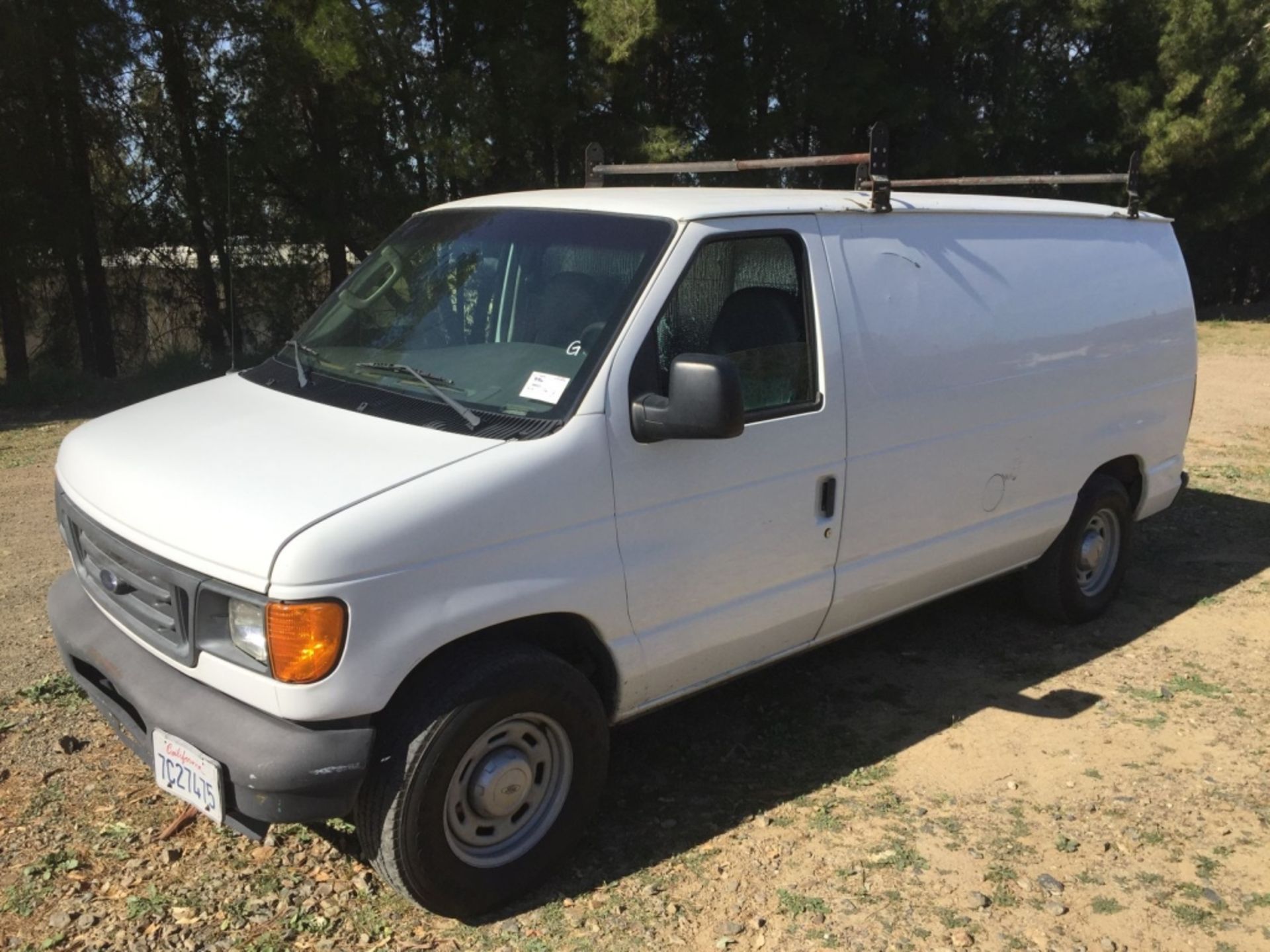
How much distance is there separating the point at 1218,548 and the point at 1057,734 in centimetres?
324

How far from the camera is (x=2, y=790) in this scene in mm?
3965

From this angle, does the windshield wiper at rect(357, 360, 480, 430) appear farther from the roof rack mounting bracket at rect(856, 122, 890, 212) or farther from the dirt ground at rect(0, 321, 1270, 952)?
the roof rack mounting bracket at rect(856, 122, 890, 212)

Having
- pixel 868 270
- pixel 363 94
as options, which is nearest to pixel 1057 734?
pixel 868 270

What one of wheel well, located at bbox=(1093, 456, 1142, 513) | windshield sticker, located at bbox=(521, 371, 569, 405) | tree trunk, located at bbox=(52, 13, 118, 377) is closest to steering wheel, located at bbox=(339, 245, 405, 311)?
windshield sticker, located at bbox=(521, 371, 569, 405)

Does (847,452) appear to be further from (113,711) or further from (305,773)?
(113,711)

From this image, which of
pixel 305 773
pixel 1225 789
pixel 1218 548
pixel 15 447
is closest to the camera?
pixel 305 773

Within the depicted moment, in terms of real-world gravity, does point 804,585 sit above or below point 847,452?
below

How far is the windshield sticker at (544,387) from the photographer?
344 centimetres

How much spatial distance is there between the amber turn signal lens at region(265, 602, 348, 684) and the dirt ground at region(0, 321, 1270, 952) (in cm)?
91

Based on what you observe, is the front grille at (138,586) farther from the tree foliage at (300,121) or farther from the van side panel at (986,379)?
the tree foliage at (300,121)

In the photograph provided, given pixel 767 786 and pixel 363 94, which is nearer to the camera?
pixel 767 786

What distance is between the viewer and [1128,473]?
19.3 ft

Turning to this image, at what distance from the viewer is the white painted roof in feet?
12.7

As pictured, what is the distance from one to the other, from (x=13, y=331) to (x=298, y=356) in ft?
40.9
